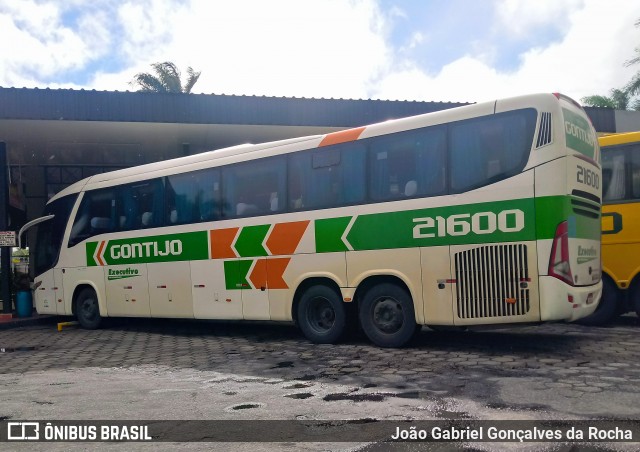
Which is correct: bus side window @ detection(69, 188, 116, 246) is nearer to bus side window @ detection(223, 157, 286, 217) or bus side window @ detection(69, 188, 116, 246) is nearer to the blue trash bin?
the blue trash bin

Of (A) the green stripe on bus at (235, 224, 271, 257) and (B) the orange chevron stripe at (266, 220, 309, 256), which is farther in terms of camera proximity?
(A) the green stripe on bus at (235, 224, 271, 257)

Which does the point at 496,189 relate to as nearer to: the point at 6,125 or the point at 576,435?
the point at 576,435

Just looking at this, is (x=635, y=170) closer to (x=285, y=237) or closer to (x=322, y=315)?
(x=322, y=315)

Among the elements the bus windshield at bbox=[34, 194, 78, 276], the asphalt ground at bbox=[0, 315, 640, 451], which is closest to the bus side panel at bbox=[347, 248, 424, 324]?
the asphalt ground at bbox=[0, 315, 640, 451]

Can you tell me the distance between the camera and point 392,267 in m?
8.82

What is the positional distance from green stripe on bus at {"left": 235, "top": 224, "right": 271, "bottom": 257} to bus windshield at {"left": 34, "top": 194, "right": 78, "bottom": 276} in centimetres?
533

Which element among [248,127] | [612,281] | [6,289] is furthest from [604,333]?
[6,289]

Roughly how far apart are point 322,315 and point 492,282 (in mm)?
3011

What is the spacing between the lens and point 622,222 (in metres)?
10.6

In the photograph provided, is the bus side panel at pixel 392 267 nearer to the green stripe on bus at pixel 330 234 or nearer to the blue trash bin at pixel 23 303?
the green stripe on bus at pixel 330 234

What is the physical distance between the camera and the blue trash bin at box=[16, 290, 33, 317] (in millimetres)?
15859

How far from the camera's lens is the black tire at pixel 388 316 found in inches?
344

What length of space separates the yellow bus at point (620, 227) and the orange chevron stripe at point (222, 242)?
646 cm

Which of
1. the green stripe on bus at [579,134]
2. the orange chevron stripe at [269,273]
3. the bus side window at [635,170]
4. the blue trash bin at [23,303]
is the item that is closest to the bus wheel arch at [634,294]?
the bus side window at [635,170]
